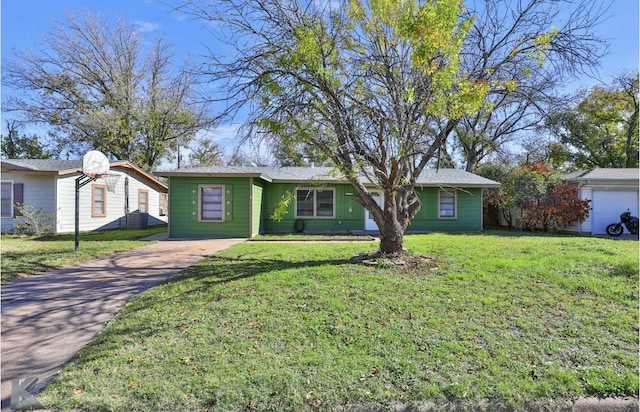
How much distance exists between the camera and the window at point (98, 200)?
1564 cm

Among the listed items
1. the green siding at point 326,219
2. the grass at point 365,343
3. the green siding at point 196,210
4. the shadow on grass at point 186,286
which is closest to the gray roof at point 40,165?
the green siding at point 196,210

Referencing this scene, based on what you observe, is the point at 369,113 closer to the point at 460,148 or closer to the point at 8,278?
the point at 8,278

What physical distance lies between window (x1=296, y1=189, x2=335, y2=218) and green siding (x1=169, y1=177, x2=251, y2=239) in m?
3.00

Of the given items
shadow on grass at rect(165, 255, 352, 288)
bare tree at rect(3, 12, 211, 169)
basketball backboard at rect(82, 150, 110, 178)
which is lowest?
shadow on grass at rect(165, 255, 352, 288)

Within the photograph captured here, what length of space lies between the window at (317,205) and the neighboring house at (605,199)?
417 inches

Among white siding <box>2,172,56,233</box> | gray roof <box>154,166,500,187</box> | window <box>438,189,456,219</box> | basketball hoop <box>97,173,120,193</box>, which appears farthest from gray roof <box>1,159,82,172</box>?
window <box>438,189,456,219</box>

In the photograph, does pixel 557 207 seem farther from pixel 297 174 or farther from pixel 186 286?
pixel 186 286

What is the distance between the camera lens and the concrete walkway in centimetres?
331

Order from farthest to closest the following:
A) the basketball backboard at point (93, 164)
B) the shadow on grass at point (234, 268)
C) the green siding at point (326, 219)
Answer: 1. the green siding at point (326, 219)
2. the basketball backboard at point (93, 164)
3. the shadow on grass at point (234, 268)

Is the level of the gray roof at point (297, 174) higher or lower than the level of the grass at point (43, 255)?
higher

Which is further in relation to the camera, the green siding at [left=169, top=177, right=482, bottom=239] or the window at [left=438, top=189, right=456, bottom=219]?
the window at [left=438, top=189, right=456, bottom=219]

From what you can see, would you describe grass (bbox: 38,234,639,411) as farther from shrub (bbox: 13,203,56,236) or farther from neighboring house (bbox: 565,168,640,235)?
shrub (bbox: 13,203,56,236)

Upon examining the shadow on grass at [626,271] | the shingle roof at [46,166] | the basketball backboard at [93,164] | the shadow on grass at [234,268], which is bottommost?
the shadow on grass at [234,268]

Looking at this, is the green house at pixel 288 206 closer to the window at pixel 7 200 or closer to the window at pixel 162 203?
the window at pixel 7 200
